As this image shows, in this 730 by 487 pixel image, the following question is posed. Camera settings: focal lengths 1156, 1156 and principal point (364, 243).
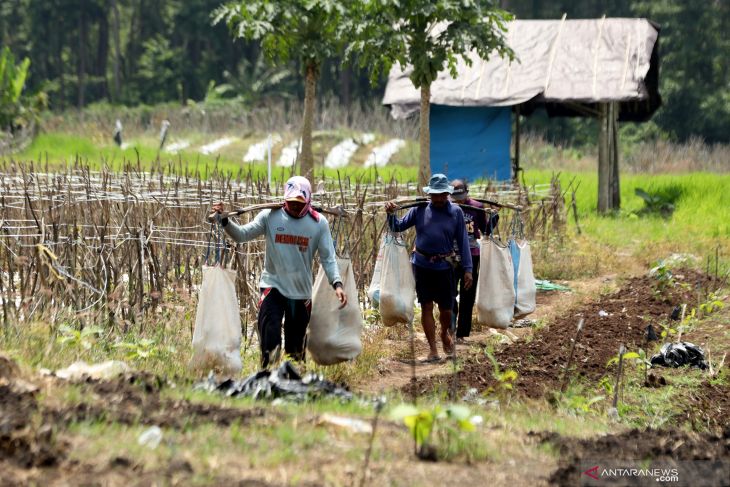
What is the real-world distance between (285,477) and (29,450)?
3.18 feet

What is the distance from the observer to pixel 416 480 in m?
4.41

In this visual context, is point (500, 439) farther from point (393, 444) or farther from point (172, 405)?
point (172, 405)

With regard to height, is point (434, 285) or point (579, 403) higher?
point (434, 285)

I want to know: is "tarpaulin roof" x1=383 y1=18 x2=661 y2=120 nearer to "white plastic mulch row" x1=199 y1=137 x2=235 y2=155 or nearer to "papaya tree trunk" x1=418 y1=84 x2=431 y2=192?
"papaya tree trunk" x1=418 y1=84 x2=431 y2=192

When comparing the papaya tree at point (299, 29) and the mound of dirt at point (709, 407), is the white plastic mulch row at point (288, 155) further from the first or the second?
the mound of dirt at point (709, 407)

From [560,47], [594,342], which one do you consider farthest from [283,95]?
[594,342]

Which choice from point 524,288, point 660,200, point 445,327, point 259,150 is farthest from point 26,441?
point 259,150

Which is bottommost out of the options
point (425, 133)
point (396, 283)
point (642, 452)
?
point (642, 452)

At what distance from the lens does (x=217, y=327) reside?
659 centimetres

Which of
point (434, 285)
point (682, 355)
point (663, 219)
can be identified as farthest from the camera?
point (663, 219)

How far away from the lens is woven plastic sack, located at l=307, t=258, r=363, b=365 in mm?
7125

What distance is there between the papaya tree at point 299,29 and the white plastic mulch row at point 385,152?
9433 millimetres

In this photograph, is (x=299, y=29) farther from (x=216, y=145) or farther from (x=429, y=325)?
(x=216, y=145)

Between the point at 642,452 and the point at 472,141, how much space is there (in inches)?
557
